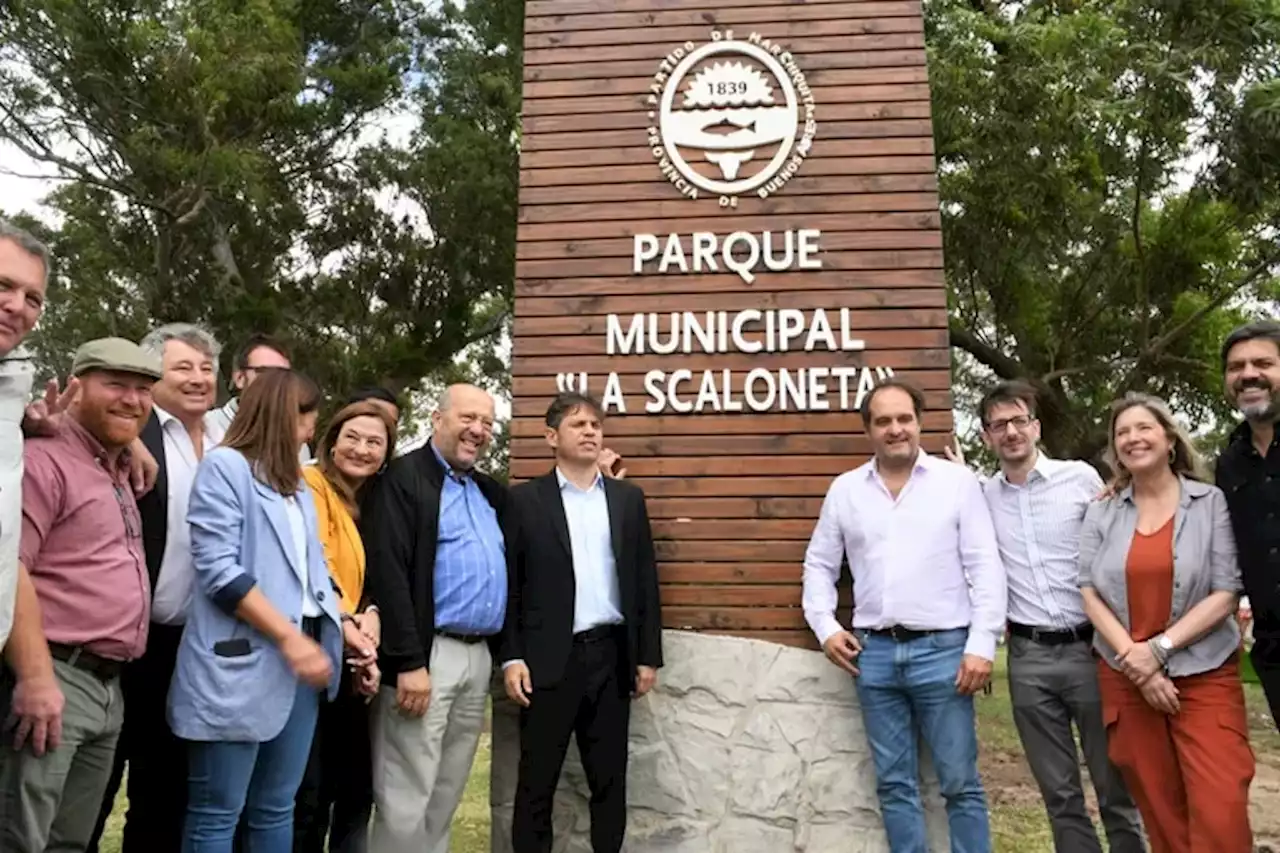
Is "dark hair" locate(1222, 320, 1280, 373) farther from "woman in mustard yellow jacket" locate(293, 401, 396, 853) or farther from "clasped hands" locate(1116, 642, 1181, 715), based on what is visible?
"woman in mustard yellow jacket" locate(293, 401, 396, 853)

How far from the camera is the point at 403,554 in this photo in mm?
3377

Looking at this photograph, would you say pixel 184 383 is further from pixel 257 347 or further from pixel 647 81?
pixel 647 81

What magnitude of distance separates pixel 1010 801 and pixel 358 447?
14.2 ft

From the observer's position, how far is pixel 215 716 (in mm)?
2721

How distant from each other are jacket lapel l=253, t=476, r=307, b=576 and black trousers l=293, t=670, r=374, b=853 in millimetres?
608

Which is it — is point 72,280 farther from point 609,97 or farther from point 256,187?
point 609,97

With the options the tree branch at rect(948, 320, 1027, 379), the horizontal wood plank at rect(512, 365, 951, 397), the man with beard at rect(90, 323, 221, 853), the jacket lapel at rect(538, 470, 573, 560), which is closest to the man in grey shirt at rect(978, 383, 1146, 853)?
the horizontal wood plank at rect(512, 365, 951, 397)

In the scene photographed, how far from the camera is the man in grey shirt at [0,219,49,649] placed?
7.19 feet

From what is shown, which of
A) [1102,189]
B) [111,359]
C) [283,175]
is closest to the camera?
[111,359]

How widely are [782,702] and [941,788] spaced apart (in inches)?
27.2

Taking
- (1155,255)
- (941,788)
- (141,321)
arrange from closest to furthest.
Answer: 1. (941,788)
2. (1155,255)
3. (141,321)

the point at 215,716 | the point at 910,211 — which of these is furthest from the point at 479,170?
the point at 215,716

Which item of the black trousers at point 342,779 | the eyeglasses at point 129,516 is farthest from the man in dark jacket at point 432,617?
the eyeglasses at point 129,516

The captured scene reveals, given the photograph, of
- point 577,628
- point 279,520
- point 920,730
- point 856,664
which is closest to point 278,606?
Answer: point 279,520
